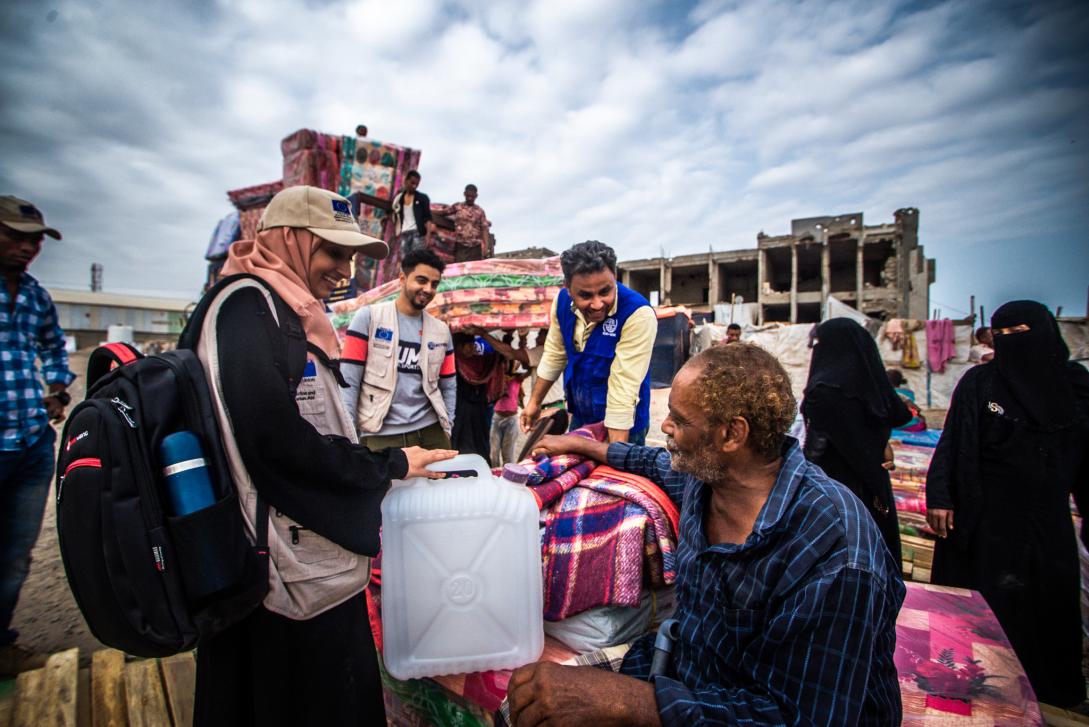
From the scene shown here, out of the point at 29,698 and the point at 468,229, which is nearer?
the point at 29,698

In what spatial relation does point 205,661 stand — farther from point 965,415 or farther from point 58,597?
point 965,415

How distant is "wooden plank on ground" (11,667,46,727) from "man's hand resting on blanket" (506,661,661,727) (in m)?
2.37

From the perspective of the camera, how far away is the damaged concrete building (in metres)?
24.0

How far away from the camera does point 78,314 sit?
4359 cm

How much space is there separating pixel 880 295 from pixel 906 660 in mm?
28050

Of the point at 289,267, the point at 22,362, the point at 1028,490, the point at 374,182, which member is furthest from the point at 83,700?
the point at 374,182

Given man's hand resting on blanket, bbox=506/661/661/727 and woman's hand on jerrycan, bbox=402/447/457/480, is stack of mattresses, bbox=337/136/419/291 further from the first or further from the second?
man's hand resting on blanket, bbox=506/661/661/727

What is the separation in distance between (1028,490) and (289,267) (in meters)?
3.69

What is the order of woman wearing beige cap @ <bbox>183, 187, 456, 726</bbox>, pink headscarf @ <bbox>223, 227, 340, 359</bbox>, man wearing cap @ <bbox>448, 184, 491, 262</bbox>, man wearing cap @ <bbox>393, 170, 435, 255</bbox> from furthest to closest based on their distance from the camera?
1. man wearing cap @ <bbox>448, 184, 491, 262</bbox>
2. man wearing cap @ <bbox>393, 170, 435, 255</bbox>
3. pink headscarf @ <bbox>223, 227, 340, 359</bbox>
4. woman wearing beige cap @ <bbox>183, 187, 456, 726</bbox>

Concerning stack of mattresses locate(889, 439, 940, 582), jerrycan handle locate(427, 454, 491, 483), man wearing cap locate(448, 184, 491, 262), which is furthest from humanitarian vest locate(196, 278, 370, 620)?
man wearing cap locate(448, 184, 491, 262)

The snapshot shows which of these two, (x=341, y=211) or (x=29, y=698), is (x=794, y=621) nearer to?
(x=341, y=211)

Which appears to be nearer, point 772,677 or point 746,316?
point 772,677

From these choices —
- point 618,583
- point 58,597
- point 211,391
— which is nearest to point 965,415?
point 618,583

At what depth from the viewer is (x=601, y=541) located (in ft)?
5.58
